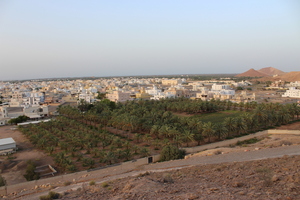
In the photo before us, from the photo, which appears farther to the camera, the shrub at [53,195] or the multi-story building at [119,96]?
the multi-story building at [119,96]

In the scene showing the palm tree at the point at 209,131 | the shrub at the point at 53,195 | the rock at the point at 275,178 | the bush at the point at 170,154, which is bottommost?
the bush at the point at 170,154

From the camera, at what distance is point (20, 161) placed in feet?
62.0

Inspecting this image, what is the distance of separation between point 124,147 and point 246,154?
35.9 feet

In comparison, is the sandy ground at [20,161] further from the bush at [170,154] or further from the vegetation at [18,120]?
the vegetation at [18,120]

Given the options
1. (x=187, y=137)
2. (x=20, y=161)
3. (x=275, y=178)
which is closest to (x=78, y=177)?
(x=20, y=161)

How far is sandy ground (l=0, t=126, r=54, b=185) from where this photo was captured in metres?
15.8

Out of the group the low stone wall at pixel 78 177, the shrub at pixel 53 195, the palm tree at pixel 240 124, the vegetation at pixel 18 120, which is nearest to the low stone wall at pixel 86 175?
the low stone wall at pixel 78 177

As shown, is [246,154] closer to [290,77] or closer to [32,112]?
[32,112]

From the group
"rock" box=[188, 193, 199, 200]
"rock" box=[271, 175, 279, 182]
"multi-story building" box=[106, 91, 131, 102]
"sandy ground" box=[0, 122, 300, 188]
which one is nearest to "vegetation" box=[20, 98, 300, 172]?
"sandy ground" box=[0, 122, 300, 188]

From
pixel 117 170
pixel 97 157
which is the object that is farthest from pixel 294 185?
pixel 97 157

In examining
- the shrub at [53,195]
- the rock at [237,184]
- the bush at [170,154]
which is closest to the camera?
the rock at [237,184]

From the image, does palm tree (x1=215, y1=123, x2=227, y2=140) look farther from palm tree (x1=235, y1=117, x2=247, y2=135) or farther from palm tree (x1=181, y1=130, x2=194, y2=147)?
palm tree (x1=181, y1=130, x2=194, y2=147)

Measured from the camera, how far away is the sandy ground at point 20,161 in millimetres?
15802

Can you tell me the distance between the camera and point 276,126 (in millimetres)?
28188
